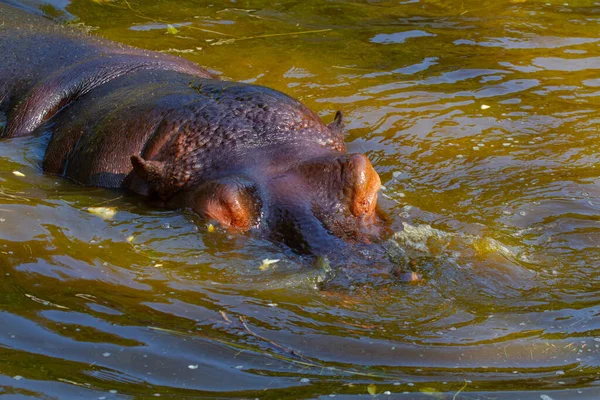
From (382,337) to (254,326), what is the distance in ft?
1.87

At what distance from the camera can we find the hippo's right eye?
4770mm

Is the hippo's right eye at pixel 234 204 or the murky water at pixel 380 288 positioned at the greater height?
the hippo's right eye at pixel 234 204

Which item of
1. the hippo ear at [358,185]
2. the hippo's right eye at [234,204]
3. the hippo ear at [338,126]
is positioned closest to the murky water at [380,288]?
the hippo's right eye at [234,204]

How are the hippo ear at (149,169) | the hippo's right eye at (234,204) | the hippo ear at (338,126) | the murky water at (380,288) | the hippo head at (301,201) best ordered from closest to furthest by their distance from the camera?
the murky water at (380,288) → the hippo head at (301,201) → the hippo's right eye at (234,204) → the hippo ear at (149,169) → the hippo ear at (338,126)

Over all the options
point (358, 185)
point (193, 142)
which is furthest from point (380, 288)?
point (193, 142)

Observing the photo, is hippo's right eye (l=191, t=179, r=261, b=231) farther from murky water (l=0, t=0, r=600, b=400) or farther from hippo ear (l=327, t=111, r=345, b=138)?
hippo ear (l=327, t=111, r=345, b=138)

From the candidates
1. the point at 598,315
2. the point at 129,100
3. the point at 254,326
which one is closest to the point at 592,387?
the point at 598,315

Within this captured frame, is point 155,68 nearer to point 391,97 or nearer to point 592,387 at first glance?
point 391,97

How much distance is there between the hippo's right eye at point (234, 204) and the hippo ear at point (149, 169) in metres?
0.47

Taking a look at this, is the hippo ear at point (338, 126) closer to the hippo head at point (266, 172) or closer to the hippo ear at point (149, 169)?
the hippo head at point (266, 172)

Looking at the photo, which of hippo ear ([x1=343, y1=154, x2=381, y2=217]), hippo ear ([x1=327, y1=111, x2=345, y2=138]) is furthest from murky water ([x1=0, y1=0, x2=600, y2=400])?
hippo ear ([x1=327, y1=111, x2=345, y2=138])

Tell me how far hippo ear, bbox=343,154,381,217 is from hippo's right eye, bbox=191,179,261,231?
1.65ft

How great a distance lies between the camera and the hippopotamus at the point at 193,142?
4758 mm

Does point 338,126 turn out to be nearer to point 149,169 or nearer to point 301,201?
point 301,201
